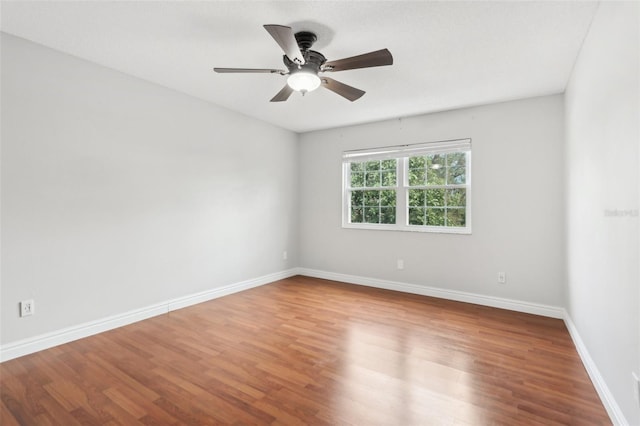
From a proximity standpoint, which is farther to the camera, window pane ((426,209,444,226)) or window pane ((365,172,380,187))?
window pane ((365,172,380,187))

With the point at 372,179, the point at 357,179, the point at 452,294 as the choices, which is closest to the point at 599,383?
the point at 452,294

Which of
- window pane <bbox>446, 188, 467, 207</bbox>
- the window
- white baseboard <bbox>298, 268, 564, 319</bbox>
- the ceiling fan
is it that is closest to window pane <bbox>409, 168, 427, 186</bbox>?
the window

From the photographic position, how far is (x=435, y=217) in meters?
4.15

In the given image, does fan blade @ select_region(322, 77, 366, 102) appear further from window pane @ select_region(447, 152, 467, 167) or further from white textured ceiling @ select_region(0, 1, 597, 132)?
window pane @ select_region(447, 152, 467, 167)

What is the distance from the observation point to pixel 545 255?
340 centimetres

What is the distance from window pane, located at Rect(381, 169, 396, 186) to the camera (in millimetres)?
4523

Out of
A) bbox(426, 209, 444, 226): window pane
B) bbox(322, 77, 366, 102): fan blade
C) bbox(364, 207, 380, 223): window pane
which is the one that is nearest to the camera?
bbox(322, 77, 366, 102): fan blade

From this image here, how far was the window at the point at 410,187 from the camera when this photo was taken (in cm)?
398

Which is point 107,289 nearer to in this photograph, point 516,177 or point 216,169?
point 216,169

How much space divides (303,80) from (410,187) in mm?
2551

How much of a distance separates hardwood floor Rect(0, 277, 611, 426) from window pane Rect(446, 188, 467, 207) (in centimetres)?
141

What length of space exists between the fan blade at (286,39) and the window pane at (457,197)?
280cm

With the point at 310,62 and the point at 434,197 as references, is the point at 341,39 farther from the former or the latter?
the point at 434,197

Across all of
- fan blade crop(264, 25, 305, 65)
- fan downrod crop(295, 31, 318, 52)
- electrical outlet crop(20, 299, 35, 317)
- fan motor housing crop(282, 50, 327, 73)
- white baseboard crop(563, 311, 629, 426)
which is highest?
fan downrod crop(295, 31, 318, 52)
